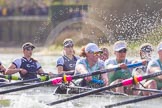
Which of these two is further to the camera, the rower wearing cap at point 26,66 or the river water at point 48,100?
the rower wearing cap at point 26,66

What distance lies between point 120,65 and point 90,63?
0.68 meters

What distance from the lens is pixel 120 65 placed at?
11.5 metres

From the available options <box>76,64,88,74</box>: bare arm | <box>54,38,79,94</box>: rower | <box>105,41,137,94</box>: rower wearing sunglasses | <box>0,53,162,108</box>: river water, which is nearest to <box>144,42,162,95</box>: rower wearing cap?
<box>0,53,162,108</box>: river water

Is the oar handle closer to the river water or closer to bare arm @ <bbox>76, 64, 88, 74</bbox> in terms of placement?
bare arm @ <bbox>76, 64, 88, 74</bbox>

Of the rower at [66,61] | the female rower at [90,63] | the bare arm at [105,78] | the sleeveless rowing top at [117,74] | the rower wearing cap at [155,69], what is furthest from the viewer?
the rower at [66,61]

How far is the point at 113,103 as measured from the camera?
1113cm

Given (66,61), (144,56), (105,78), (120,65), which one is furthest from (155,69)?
(66,61)

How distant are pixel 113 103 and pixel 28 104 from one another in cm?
168

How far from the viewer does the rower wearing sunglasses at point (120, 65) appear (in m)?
11.7

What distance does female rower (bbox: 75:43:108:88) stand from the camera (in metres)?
11.8

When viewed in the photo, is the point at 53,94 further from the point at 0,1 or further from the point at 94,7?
the point at 0,1

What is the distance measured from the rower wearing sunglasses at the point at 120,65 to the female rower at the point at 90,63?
0.46ft

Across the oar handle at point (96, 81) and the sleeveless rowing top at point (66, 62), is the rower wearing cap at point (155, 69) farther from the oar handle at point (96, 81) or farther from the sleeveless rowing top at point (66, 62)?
the sleeveless rowing top at point (66, 62)

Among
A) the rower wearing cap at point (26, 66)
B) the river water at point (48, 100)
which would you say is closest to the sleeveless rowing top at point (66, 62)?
the rower wearing cap at point (26, 66)
